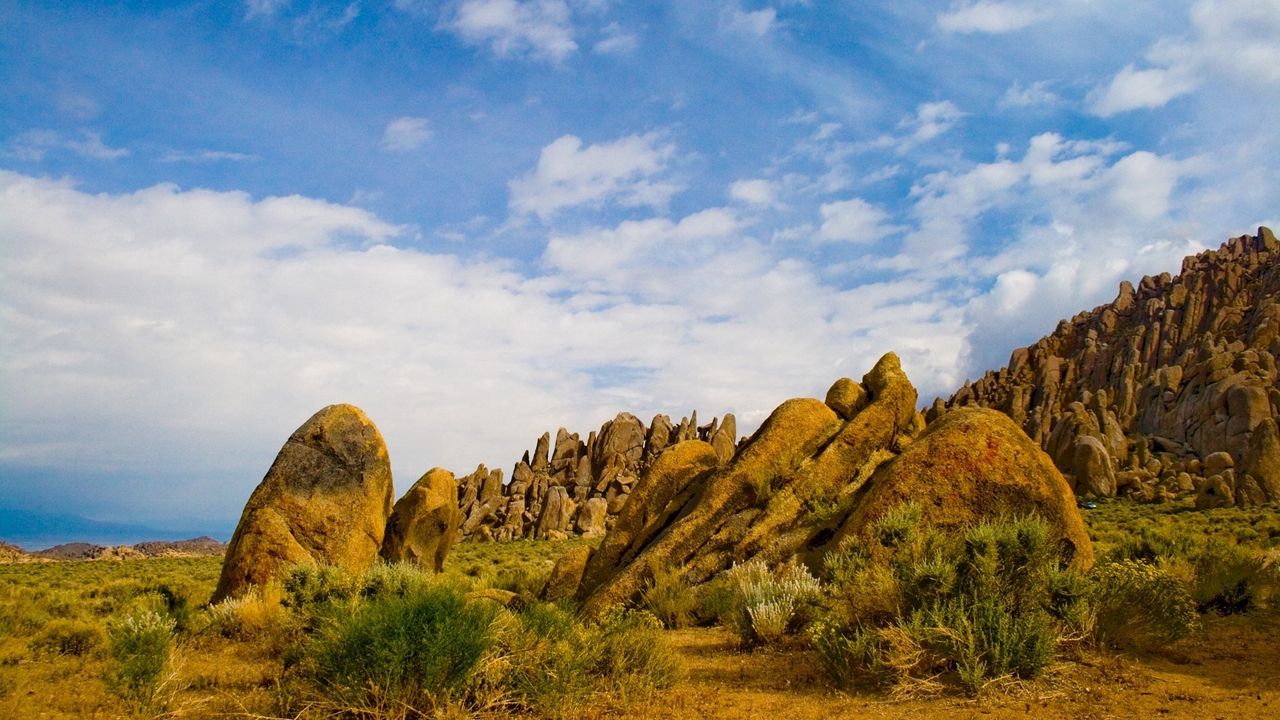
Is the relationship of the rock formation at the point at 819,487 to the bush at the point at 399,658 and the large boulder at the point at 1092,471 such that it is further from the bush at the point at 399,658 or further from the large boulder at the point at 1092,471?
the large boulder at the point at 1092,471

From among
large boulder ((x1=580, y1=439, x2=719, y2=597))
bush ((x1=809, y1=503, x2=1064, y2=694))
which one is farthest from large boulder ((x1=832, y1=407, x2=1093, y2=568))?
large boulder ((x1=580, y1=439, x2=719, y2=597))

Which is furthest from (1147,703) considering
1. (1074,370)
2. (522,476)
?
(1074,370)

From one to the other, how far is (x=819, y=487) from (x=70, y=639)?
11638mm

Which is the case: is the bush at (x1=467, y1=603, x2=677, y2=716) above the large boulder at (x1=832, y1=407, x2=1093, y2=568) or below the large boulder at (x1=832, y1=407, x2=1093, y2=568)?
below

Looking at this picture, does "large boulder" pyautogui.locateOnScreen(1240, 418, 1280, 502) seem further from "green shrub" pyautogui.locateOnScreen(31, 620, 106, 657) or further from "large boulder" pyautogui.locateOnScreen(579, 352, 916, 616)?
"green shrub" pyautogui.locateOnScreen(31, 620, 106, 657)

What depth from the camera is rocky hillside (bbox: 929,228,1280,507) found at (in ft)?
149

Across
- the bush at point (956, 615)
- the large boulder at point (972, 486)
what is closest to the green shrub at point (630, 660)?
the bush at point (956, 615)

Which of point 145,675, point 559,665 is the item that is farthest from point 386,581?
point 559,665

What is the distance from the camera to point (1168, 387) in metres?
72.4

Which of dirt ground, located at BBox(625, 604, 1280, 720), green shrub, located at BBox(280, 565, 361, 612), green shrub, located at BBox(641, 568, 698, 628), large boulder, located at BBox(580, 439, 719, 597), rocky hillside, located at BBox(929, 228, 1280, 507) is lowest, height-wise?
dirt ground, located at BBox(625, 604, 1280, 720)

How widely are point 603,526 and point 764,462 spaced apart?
155 ft

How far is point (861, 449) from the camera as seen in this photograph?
44.5ft

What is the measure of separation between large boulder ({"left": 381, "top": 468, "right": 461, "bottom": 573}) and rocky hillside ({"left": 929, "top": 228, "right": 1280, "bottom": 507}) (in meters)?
17.9

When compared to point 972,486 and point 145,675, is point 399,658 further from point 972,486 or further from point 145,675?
point 972,486
